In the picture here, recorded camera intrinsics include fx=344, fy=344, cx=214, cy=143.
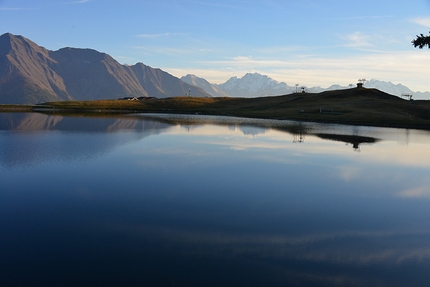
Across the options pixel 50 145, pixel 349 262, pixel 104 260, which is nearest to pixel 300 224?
pixel 349 262

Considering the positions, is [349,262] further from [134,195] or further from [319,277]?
[134,195]

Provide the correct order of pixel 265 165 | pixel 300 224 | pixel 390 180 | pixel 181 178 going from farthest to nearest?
pixel 265 165, pixel 390 180, pixel 181 178, pixel 300 224

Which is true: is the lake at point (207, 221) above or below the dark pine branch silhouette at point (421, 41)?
below

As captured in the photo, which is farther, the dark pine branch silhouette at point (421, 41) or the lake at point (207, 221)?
the dark pine branch silhouette at point (421, 41)

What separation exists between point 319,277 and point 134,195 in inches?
648

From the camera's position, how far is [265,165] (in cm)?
4262

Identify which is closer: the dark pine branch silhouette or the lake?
the lake

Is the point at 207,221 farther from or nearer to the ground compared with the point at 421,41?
nearer to the ground

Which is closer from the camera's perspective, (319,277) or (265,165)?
(319,277)

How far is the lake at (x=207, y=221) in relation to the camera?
1638cm

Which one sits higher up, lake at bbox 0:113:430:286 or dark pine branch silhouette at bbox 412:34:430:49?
dark pine branch silhouette at bbox 412:34:430:49

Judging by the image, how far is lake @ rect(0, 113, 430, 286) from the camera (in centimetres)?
1638

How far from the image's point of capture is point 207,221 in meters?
22.4

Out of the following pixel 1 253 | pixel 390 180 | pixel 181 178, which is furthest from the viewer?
pixel 390 180
